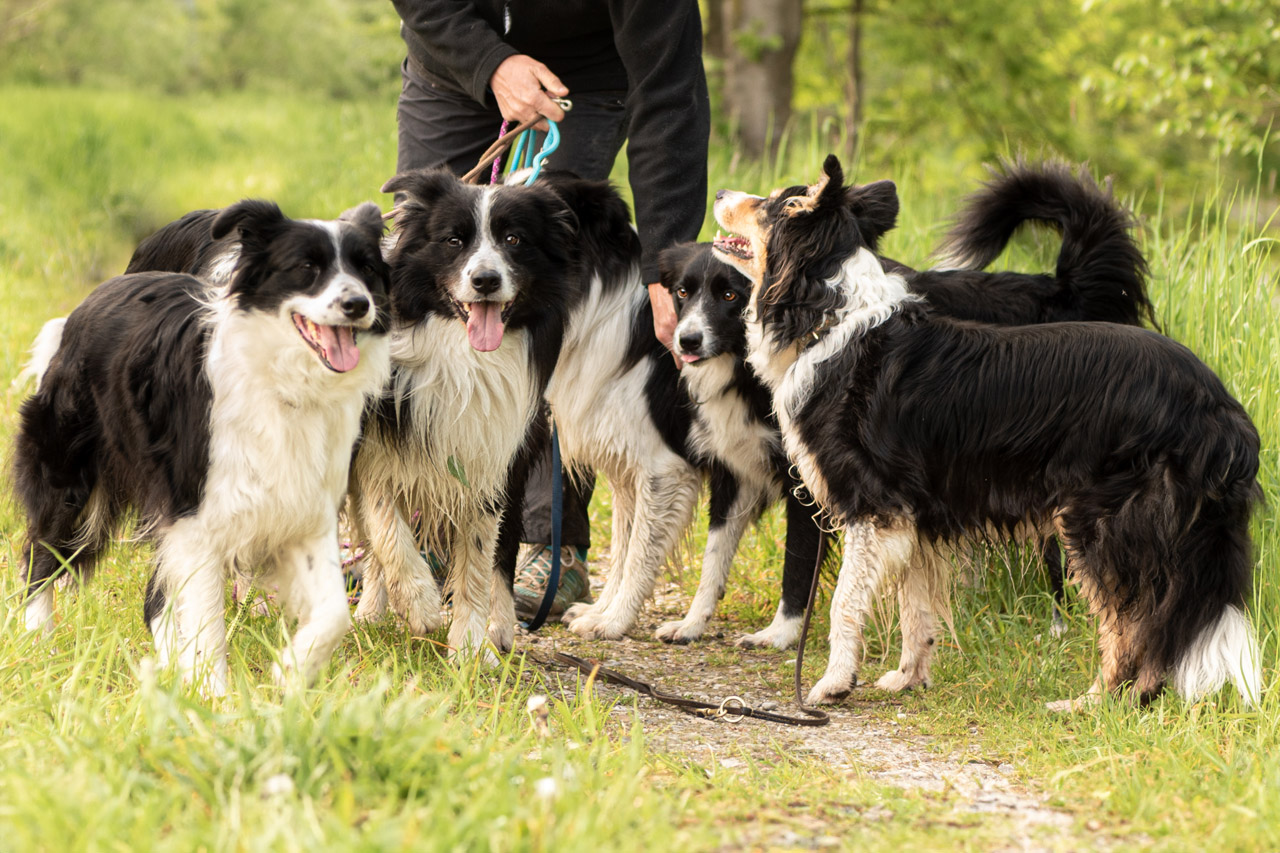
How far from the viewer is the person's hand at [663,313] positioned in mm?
4344

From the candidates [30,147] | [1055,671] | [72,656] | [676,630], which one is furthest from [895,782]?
[30,147]

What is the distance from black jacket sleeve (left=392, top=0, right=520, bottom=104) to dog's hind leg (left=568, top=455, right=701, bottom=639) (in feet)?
5.43

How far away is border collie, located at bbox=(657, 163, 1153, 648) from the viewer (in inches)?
164

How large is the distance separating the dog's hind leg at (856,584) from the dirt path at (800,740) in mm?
111

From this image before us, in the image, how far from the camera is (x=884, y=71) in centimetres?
1577

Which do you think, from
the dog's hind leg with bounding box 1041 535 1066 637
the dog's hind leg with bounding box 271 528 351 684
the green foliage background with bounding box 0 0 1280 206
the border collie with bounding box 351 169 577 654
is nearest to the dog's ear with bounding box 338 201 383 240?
the border collie with bounding box 351 169 577 654

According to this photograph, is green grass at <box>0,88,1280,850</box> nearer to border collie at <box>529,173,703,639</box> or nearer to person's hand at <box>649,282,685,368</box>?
border collie at <box>529,173,703,639</box>

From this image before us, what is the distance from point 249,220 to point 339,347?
1.35 ft

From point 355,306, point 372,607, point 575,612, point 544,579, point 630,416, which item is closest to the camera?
point 355,306

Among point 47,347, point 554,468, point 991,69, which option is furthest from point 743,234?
point 991,69

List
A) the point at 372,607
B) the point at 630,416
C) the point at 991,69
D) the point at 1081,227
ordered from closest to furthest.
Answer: the point at 372,607 < the point at 1081,227 < the point at 630,416 < the point at 991,69

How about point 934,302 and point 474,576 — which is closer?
point 474,576

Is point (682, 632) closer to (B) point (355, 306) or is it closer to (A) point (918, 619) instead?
(A) point (918, 619)

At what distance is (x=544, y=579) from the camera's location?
4.98m
